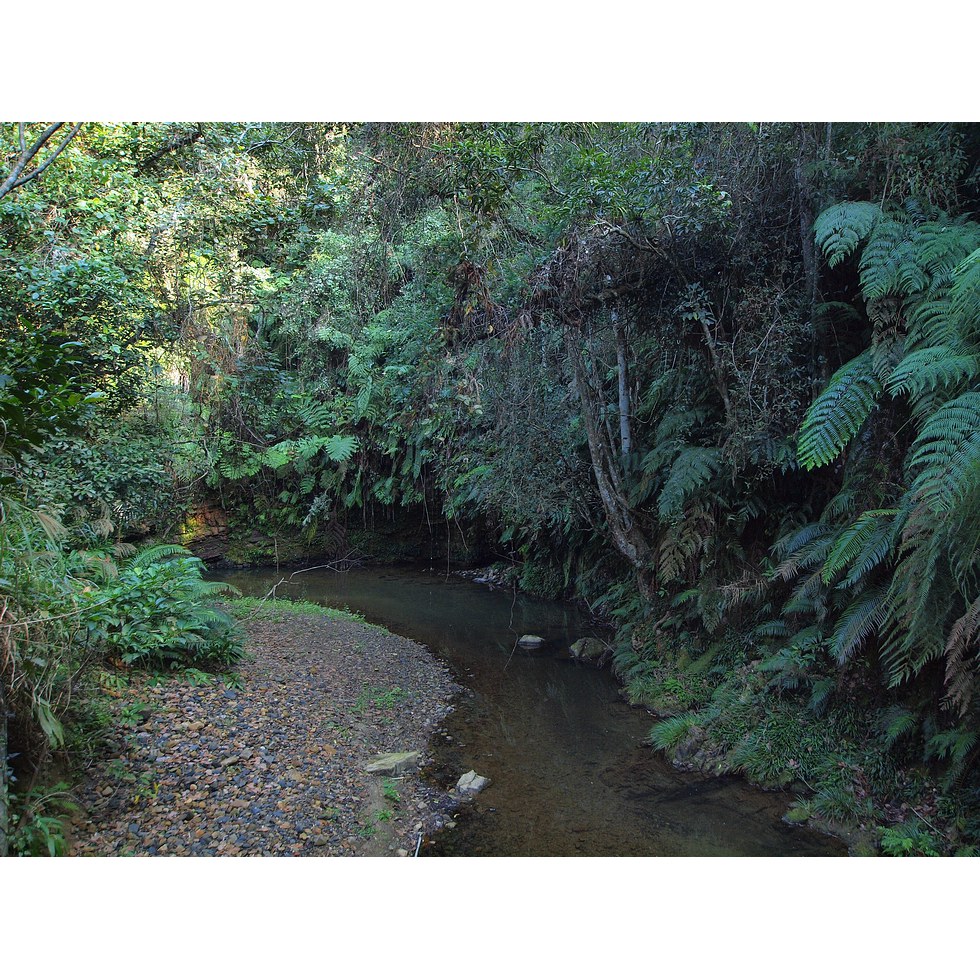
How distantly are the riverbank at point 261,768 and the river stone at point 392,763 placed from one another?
0.04m

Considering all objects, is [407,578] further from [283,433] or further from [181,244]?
[181,244]

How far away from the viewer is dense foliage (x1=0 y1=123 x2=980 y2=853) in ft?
10.6

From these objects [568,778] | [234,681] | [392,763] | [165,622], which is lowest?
[568,778]

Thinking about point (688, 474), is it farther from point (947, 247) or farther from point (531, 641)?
point (531, 641)

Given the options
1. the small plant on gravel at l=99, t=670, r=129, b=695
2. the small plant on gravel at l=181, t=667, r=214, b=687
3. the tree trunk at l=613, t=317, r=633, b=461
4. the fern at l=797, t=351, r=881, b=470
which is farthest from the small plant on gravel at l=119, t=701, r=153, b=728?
the tree trunk at l=613, t=317, r=633, b=461

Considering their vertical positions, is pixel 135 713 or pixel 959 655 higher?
pixel 959 655

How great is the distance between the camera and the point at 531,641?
768 centimetres

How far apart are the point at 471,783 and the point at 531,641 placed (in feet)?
11.5

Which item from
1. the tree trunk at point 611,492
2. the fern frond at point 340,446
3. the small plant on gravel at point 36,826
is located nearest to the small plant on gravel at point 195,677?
the small plant on gravel at point 36,826

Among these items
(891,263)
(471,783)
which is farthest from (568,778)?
(891,263)

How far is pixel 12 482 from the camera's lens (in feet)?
8.87

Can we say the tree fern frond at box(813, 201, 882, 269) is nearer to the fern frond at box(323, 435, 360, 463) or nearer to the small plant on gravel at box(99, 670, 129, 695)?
the small plant on gravel at box(99, 670, 129, 695)
